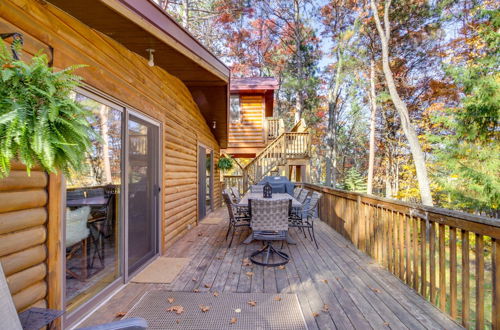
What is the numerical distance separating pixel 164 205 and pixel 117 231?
4.08 ft

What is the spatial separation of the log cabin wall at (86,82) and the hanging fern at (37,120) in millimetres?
245

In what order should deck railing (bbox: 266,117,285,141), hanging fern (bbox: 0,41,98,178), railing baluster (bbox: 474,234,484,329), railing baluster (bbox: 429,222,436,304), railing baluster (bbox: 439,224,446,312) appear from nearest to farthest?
hanging fern (bbox: 0,41,98,178), railing baluster (bbox: 474,234,484,329), railing baluster (bbox: 439,224,446,312), railing baluster (bbox: 429,222,436,304), deck railing (bbox: 266,117,285,141)

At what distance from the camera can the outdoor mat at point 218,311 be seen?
2.21 m

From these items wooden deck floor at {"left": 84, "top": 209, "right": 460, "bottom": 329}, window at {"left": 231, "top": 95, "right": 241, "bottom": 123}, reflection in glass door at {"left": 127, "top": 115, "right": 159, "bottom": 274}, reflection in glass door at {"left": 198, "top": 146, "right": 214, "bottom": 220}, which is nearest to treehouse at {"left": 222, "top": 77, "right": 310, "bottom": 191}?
window at {"left": 231, "top": 95, "right": 241, "bottom": 123}

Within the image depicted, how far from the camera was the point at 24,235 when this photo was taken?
1716 mm

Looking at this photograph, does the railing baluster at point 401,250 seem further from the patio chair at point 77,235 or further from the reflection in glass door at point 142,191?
the patio chair at point 77,235

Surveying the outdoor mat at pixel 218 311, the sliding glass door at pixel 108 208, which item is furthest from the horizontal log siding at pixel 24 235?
the outdoor mat at pixel 218 311

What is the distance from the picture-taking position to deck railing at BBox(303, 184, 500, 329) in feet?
6.74

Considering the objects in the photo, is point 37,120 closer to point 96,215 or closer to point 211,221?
point 96,215

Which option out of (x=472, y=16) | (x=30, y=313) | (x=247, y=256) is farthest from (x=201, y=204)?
(x=472, y=16)

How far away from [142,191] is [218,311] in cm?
192

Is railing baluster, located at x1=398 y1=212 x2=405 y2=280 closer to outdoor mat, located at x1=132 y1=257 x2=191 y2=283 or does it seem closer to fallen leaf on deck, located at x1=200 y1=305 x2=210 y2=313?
fallen leaf on deck, located at x1=200 y1=305 x2=210 y2=313

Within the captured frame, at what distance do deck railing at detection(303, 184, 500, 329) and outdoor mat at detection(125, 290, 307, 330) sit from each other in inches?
55.4

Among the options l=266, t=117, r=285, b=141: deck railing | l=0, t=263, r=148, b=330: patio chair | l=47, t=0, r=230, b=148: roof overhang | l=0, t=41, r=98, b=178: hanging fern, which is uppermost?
l=266, t=117, r=285, b=141: deck railing
